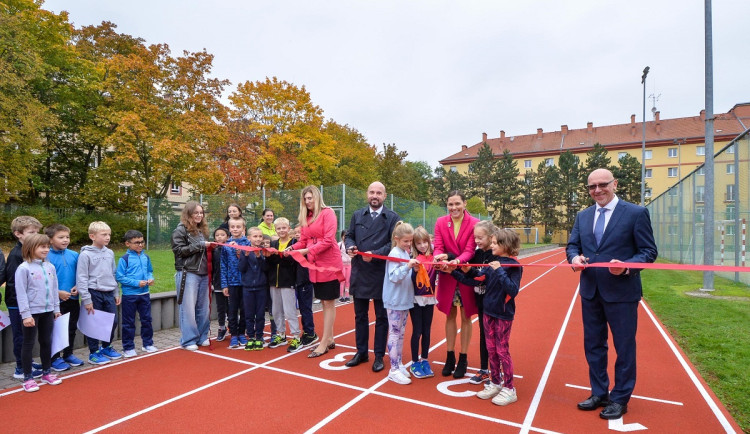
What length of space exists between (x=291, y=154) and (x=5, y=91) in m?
13.1

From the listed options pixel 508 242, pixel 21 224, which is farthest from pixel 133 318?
pixel 508 242

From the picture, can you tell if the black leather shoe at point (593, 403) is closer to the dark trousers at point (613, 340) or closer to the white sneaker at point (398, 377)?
the dark trousers at point (613, 340)

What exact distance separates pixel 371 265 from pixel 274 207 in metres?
10.7

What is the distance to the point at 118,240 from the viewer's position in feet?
67.5

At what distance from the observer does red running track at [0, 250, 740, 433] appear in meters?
3.60

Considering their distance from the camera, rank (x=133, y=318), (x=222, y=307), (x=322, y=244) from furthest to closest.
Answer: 1. (x=222, y=307)
2. (x=133, y=318)
3. (x=322, y=244)

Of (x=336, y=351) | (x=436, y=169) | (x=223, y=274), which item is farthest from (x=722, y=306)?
(x=436, y=169)

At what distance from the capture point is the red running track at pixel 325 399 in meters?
3.60

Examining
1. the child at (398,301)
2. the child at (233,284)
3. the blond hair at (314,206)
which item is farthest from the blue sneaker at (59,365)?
the child at (398,301)

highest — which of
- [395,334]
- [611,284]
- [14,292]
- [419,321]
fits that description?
[611,284]

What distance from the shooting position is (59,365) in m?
4.98

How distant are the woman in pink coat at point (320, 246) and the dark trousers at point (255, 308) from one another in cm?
85

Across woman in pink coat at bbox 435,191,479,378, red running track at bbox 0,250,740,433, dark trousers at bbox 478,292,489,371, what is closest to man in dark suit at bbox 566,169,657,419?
red running track at bbox 0,250,740,433

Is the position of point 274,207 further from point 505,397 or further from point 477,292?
point 505,397
